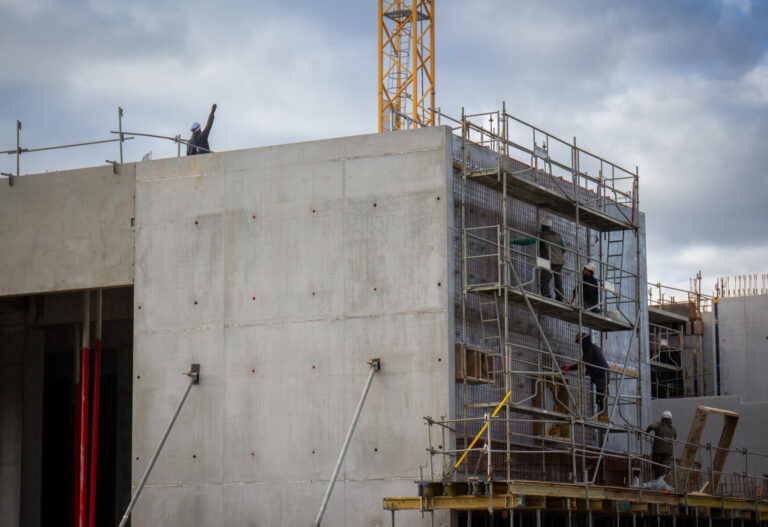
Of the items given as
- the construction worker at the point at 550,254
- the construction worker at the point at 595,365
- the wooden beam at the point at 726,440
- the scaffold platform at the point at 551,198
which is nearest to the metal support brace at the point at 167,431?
the scaffold platform at the point at 551,198

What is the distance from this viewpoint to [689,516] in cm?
2856

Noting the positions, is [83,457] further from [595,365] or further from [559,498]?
[595,365]

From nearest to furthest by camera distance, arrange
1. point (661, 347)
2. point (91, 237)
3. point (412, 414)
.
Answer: point (412, 414)
point (91, 237)
point (661, 347)

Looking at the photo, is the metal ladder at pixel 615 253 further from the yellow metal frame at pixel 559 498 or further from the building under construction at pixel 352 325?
the yellow metal frame at pixel 559 498

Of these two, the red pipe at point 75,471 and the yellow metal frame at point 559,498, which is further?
the red pipe at point 75,471

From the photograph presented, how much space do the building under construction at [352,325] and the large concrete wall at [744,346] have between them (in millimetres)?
15698

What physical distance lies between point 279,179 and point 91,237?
520cm

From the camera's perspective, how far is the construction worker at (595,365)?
90.0ft

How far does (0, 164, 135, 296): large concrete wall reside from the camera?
2819 centimetres

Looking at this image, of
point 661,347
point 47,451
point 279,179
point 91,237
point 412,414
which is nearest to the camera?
point 412,414

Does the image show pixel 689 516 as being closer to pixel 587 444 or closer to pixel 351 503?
pixel 587 444

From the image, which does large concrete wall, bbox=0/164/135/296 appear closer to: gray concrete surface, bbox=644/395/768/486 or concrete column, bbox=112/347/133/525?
concrete column, bbox=112/347/133/525

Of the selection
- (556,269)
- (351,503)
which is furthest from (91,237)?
(556,269)

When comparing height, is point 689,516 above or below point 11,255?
below
